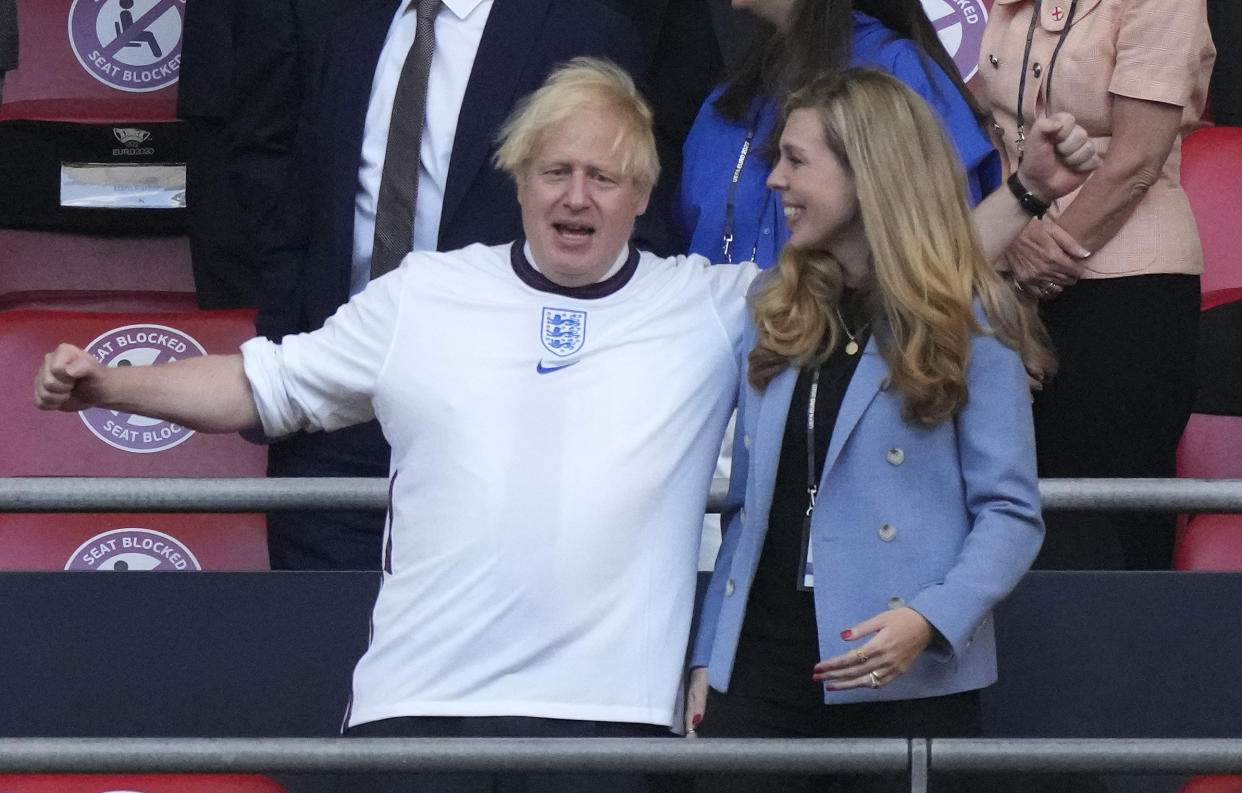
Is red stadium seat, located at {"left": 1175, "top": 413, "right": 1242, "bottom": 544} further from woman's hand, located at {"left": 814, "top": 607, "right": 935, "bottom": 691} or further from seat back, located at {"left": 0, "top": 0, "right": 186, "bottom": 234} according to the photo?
seat back, located at {"left": 0, "top": 0, "right": 186, "bottom": 234}

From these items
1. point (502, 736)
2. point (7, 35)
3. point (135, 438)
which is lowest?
point (502, 736)

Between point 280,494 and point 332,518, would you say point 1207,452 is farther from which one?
→ point 280,494

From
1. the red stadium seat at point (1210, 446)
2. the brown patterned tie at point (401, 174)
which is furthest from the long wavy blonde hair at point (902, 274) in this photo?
the red stadium seat at point (1210, 446)

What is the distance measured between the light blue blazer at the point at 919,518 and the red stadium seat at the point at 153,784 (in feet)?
1.94

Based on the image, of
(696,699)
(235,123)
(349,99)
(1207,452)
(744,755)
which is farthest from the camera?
(235,123)

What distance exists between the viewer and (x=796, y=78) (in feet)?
8.80

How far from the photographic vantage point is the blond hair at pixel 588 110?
7.40 feet

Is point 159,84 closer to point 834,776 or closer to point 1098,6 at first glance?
point 1098,6

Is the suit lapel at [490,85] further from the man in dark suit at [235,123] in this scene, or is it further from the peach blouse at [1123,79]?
the peach blouse at [1123,79]

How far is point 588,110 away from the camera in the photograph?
2.26 metres

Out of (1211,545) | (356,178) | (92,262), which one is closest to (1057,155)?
(1211,545)

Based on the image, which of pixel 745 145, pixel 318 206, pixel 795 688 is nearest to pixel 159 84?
pixel 318 206

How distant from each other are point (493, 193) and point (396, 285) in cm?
53

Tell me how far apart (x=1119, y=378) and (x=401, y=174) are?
1.10m
